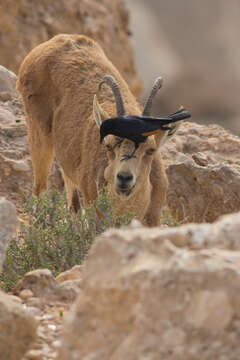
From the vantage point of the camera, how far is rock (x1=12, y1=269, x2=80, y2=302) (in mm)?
3572

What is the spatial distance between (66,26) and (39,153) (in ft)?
34.8

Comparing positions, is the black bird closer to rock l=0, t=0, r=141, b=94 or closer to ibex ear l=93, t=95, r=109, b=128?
ibex ear l=93, t=95, r=109, b=128

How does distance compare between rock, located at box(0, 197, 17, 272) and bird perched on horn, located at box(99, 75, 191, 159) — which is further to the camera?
bird perched on horn, located at box(99, 75, 191, 159)

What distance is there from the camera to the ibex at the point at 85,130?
5.90 metres

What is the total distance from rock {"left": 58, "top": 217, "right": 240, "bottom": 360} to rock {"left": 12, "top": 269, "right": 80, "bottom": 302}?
122 centimetres

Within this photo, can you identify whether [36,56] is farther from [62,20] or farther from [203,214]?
[62,20]

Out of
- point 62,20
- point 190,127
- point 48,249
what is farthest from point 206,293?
point 62,20

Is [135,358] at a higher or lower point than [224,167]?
higher

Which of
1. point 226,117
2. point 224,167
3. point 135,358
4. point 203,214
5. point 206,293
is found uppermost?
point 206,293

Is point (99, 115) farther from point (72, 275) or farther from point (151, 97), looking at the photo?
point (72, 275)

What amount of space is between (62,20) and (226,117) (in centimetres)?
549

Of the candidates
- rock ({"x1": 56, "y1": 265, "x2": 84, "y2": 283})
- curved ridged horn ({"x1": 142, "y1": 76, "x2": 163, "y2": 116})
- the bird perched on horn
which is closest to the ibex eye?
the bird perched on horn

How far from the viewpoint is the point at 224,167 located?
24.1ft

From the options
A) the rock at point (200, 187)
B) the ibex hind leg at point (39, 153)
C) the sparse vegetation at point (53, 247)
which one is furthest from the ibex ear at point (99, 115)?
the rock at point (200, 187)
